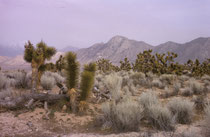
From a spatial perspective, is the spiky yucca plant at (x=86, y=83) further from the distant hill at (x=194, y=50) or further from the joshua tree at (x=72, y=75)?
the distant hill at (x=194, y=50)

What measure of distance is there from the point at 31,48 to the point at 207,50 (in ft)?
333

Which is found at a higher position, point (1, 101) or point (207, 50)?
point (207, 50)

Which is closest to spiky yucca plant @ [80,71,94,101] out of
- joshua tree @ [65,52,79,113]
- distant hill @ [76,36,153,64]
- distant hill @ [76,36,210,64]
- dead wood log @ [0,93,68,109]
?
joshua tree @ [65,52,79,113]

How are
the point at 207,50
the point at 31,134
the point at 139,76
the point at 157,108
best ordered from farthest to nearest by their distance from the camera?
the point at 207,50, the point at 139,76, the point at 157,108, the point at 31,134

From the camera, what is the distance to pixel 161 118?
5.48m

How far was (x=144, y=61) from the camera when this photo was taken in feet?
86.5

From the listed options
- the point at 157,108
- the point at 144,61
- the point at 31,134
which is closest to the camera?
the point at 31,134

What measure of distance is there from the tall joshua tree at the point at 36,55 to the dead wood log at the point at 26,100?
1286mm

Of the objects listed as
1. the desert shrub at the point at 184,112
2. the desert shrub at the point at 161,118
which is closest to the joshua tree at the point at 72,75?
the desert shrub at the point at 161,118

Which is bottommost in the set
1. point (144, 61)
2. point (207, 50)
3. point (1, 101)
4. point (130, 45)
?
point (1, 101)

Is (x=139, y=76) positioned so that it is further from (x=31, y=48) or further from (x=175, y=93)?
(x=31, y=48)

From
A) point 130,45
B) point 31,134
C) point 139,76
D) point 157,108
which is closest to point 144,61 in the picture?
point 139,76

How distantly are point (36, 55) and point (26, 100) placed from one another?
2800mm

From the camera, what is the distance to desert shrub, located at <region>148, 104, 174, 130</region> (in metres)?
5.21
